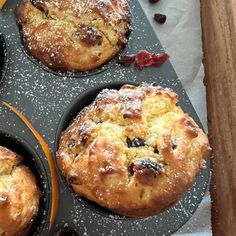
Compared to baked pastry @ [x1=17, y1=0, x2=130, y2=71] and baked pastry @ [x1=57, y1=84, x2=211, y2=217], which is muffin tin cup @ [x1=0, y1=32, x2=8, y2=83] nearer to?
baked pastry @ [x1=17, y1=0, x2=130, y2=71]

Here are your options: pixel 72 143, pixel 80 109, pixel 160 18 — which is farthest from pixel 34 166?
pixel 160 18

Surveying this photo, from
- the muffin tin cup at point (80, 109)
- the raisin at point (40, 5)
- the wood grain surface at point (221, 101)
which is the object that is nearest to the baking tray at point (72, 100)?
the muffin tin cup at point (80, 109)

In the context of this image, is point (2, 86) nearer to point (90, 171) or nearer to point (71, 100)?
point (71, 100)

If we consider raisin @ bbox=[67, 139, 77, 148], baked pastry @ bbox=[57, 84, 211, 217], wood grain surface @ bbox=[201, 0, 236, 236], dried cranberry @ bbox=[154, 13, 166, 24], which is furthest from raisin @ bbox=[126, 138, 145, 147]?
dried cranberry @ bbox=[154, 13, 166, 24]

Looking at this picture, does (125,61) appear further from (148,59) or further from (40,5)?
(40,5)

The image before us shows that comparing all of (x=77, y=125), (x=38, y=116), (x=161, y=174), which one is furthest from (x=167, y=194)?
(x=38, y=116)

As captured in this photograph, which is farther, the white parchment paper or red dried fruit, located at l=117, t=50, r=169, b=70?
the white parchment paper
